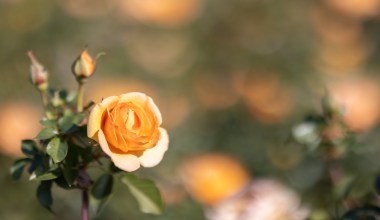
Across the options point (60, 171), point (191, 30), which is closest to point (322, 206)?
point (60, 171)

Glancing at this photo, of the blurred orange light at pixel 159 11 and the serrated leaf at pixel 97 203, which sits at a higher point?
the blurred orange light at pixel 159 11

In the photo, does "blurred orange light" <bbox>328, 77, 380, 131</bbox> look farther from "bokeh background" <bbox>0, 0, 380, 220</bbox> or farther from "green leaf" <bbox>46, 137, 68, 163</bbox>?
"green leaf" <bbox>46, 137, 68, 163</bbox>

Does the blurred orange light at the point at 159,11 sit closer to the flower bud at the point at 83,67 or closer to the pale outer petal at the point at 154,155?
the flower bud at the point at 83,67

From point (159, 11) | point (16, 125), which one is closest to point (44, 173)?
point (16, 125)

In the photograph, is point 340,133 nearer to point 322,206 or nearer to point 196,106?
point 322,206

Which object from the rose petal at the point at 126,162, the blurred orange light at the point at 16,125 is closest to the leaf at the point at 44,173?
the rose petal at the point at 126,162

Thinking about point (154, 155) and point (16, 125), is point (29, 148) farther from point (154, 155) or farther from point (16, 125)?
point (16, 125)

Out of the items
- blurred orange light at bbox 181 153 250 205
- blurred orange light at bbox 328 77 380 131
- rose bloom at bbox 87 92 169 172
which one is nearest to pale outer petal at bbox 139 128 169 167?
rose bloom at bbox 87 92 169 172
